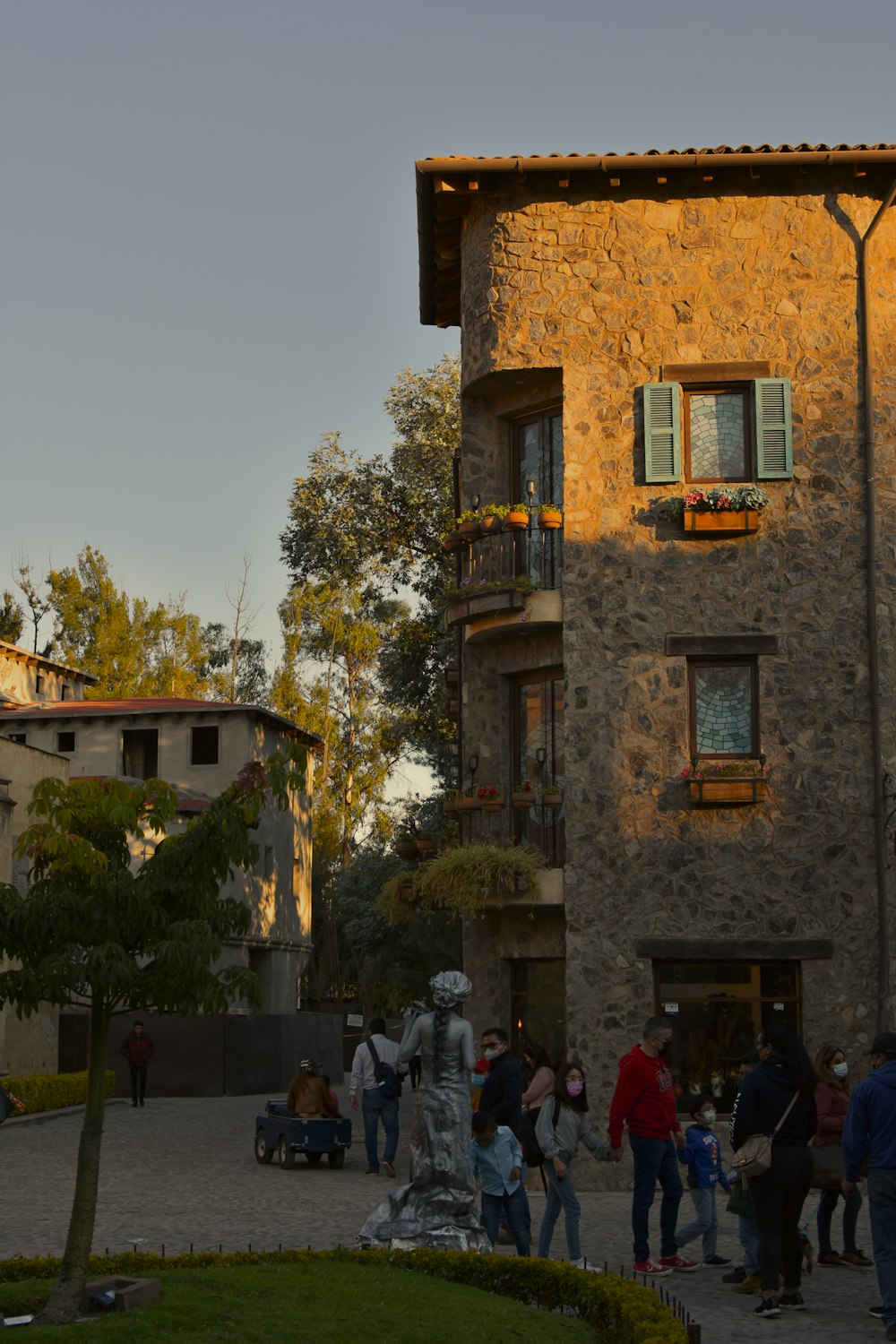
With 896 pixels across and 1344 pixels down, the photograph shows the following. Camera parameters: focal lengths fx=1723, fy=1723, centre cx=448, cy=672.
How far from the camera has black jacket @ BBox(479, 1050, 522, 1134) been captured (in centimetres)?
1530

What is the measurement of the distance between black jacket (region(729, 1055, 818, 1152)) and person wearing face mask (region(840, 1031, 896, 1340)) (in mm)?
617

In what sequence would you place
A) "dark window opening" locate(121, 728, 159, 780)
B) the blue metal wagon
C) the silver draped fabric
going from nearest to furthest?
the silver draped fabric, the blue metal wagon, "dark window opening" locate(121, 728, 159, 780)

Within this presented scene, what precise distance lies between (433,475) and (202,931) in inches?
1144

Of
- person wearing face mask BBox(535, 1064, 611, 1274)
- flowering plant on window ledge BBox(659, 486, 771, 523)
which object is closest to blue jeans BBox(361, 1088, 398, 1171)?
person wearing face mask BBox(535, 1064, 611, 1274)

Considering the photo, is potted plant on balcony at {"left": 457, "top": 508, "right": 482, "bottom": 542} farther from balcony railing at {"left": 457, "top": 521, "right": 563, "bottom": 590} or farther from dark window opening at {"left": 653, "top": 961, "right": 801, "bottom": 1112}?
dark window opening at {"left": 653, "top": 961, "right": 801, "bottom": 1112}

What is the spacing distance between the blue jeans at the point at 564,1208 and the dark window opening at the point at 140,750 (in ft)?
112

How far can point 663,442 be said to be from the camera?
835 inches

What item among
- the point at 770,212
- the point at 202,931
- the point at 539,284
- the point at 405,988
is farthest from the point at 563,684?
the point at 405,988

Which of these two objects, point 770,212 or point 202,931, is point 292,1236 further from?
point 770,212

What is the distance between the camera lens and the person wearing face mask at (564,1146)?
13.0m

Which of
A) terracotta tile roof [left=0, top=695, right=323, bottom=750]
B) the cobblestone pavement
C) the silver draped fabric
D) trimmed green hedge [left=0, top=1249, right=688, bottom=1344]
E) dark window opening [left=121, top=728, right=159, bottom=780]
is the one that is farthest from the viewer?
dark window opening [left=121, top=728, right=159, bottom=780]

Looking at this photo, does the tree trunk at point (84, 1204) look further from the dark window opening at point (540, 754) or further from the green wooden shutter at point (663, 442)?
the green wooden shutter at point (663, 442)

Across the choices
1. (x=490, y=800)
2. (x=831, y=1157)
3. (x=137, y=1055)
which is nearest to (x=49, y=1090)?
(x=137, y=1055)

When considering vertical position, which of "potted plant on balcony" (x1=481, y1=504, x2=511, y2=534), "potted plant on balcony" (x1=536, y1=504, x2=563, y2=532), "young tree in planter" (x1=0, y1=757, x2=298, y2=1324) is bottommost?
"young tree in planter" (x1=0, y1=757, x2=298, y2=1324)
